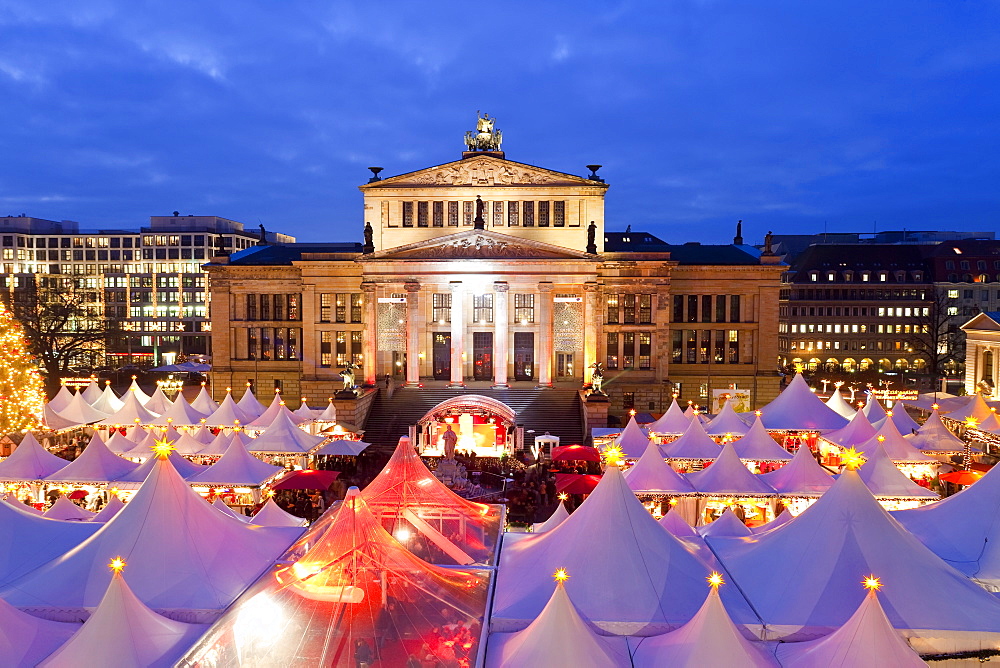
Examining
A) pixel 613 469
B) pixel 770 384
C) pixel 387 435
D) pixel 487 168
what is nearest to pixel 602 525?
pixel 613 469

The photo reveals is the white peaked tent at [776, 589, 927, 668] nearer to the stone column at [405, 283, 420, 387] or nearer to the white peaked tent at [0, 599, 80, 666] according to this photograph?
the white peaked tent at [0, 599, 80, 666]

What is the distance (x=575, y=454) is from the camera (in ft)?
102

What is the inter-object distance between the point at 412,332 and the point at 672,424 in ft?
64.5

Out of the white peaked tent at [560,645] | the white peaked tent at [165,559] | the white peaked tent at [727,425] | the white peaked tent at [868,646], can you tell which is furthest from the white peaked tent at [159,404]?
the white peaked tent at [868,646]

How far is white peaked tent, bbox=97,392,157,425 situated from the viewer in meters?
38.8

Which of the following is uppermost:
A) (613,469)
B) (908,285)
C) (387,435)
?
(908,285)

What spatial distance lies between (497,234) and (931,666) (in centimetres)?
3767

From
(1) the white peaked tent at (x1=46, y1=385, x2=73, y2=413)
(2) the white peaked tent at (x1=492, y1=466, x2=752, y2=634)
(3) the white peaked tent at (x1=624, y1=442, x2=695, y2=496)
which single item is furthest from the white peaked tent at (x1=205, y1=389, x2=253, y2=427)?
(2) the white peaked tent at (x1=492, y1=466, x2=752, y2=634)

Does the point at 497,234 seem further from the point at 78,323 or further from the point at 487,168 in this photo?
the point at 78,323

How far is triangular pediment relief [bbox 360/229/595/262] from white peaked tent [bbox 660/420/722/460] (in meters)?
19.4

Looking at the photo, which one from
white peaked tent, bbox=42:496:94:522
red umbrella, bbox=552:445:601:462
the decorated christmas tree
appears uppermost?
the decorated christmas tree

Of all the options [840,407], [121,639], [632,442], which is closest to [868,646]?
[121,639]

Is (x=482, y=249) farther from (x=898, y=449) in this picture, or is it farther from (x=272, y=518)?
(x=272, y=518)

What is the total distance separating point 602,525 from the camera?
15422 millimetres
